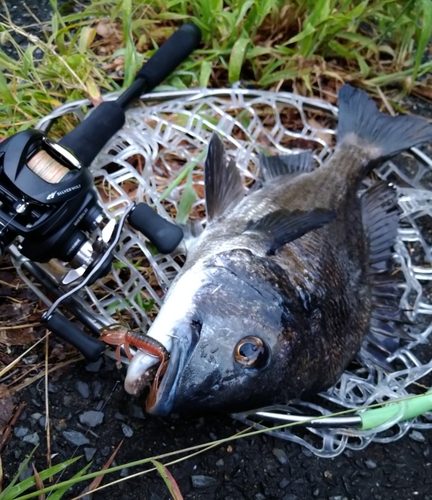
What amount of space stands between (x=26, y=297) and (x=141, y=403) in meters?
0.72

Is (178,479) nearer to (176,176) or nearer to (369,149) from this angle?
(176,176)

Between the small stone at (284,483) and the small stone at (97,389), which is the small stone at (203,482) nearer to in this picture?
the small stone at (284,483)

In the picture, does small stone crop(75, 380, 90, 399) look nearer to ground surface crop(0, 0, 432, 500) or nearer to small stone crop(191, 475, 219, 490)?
ground surface crop(0, 0, 432, 500)

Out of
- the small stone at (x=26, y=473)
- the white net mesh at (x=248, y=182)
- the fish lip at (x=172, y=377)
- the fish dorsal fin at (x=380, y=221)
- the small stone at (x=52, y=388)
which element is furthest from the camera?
the fish dorsal fin at (x=380, y=221)

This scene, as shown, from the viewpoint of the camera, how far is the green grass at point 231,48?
10.0ft

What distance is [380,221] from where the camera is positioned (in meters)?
2.77

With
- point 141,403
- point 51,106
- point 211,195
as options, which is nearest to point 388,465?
point 141,403

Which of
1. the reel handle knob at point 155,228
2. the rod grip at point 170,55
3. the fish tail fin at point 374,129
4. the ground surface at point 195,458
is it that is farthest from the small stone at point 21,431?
the fish tail fin at point 374,129

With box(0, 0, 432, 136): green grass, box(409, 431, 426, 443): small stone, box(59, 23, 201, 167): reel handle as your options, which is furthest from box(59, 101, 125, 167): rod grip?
box(409, 431, 426, 443): small stone

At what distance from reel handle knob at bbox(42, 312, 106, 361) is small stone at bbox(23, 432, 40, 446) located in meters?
0.40

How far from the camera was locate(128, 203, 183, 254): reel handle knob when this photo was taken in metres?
2.45

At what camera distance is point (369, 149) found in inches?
116

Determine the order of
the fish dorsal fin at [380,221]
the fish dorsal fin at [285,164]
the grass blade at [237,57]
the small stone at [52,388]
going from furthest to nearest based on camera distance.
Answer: the grass blade at [237,57]
the fish dorsal fin at [285,164]
the fish dorsal fin at [380,221]
the small stone at [52,388]

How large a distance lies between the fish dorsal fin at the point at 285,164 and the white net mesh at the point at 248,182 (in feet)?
0.47
